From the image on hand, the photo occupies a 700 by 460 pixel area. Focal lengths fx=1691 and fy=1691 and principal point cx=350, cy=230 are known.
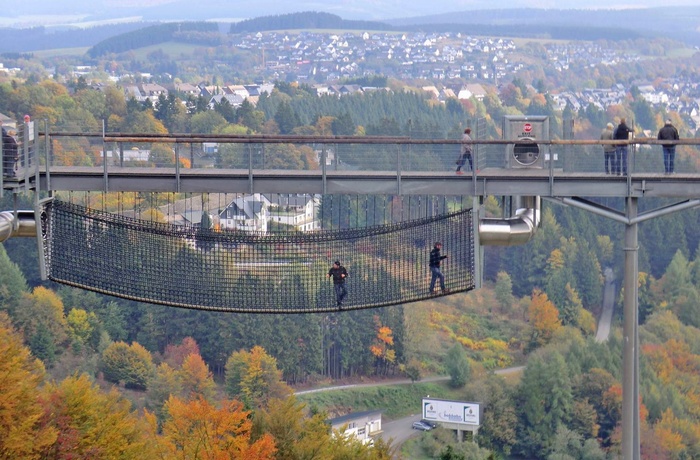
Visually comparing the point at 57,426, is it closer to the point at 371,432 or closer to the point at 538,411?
the point at 371,432

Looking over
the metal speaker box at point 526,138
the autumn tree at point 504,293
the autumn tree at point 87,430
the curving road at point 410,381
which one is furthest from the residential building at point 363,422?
the metal speaker box at point 526,138

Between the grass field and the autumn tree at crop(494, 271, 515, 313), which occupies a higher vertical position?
the autumn tree at crop(494, 271, 515, 313)

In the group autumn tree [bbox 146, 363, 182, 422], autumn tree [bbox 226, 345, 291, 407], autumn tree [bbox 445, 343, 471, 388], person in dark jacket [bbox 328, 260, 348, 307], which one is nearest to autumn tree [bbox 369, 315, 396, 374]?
autumn tree [bbox 445, 343, 471, 388]

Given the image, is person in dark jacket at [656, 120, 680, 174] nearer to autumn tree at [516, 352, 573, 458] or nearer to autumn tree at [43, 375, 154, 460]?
autumn tree at [43, 375, 154, 460]

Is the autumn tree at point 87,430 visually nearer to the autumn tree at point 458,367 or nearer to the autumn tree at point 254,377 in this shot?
the autumn tree at point 254,377

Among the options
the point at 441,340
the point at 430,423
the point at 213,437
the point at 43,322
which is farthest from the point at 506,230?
the point at 441,340

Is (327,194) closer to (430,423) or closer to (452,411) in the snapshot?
(430,423)

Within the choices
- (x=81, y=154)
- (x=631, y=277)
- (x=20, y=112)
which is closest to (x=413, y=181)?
(x=631, y=277)
